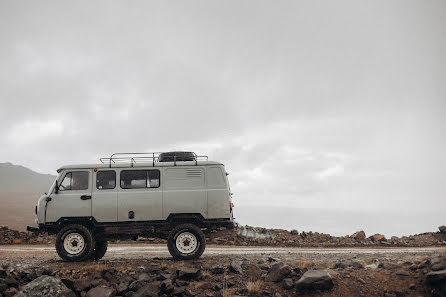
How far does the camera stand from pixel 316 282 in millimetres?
8914

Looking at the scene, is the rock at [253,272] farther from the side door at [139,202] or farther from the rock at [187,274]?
the side door at [139,202]

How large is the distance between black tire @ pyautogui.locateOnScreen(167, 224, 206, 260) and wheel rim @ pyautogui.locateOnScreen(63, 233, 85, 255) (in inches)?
112

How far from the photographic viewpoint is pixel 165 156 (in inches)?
494

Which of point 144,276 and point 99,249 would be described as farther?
point 99,249

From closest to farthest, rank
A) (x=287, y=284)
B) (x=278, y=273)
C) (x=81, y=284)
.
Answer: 1. (x=287, y=284)
2. (x=81, y=284)
3. (x=278, y=273)

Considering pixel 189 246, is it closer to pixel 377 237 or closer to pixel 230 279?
pixel 230 279

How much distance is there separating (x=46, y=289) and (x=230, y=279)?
475 centimetres

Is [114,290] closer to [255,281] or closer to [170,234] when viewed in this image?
[170,234]

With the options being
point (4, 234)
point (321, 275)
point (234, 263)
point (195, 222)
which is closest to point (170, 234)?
point (195, 222)

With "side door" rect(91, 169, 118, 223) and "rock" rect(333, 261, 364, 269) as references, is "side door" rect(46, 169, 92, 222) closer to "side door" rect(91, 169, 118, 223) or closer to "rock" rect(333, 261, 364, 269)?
"side door" rect(91, 169, 118, 223)

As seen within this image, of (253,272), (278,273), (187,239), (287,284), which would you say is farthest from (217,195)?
(287,284)

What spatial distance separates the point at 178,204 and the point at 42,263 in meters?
4.89

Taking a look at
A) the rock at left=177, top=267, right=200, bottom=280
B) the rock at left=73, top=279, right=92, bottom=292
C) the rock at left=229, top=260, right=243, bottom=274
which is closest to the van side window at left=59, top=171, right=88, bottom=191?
the rock at left=73, top=279, right=92, bottom=292

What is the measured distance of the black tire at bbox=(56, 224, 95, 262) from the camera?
1154 cm
